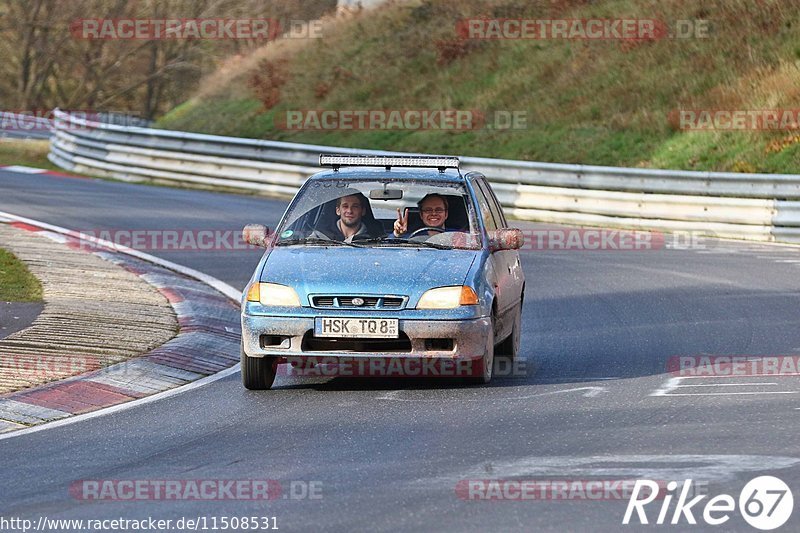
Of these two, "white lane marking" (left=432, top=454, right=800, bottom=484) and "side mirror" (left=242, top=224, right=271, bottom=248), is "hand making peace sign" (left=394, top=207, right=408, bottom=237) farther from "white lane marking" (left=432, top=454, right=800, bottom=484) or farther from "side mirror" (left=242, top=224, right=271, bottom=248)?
"white lane marking" (left=432, top=454, right=800, bottom=484)

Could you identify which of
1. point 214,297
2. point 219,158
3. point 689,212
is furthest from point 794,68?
point 214,297

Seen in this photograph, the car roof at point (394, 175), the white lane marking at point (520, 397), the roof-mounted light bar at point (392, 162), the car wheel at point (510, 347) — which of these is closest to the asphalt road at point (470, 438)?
the white lane marking at point (520, 397)

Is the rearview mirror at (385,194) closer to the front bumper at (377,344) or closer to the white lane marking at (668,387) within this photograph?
the front bumper at (377,344)

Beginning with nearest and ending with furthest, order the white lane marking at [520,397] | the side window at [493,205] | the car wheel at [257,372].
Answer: the white lane marking at [520,397] → the car wheel at [257,372] → the side window at [493,205]

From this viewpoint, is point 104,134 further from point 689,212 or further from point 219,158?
point 689,212

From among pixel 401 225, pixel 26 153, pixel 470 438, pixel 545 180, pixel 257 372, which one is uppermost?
pixel 26 153

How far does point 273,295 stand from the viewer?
9.91 meters

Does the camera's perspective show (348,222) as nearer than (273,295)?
No

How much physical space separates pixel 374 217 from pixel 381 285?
1593mm

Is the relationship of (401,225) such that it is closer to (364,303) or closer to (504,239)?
(504,239)

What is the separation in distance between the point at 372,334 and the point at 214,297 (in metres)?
5.76

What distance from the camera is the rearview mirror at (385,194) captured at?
1091 cm

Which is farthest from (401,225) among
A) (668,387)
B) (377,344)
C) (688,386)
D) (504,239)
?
(688,386)

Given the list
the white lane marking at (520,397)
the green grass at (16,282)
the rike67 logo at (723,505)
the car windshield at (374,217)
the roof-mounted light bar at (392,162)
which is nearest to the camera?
the rike67 logo at (723,505)
